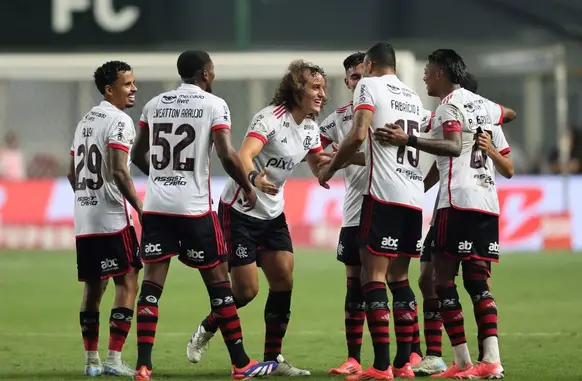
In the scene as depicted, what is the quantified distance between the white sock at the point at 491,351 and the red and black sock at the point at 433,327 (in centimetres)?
58

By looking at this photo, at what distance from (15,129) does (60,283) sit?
885 centimetres

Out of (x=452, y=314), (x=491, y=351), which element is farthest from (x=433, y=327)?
(x=491, y=351)

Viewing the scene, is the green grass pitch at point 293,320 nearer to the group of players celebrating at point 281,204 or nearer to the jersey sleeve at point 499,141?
the group of players celebrating at point 281,204

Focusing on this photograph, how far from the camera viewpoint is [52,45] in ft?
86.6

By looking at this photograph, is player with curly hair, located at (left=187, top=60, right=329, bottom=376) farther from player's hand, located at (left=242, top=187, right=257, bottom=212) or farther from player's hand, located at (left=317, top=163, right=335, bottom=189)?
player's hand, located at (left=242, top=187, right=257, bottom=212)

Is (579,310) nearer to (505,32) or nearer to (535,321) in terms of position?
(535,321)

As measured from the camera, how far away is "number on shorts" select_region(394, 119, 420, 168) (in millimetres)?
9422

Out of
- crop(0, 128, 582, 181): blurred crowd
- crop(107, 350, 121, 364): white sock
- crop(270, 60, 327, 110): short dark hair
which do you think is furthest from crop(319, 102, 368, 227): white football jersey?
crop(0, 128, 582, 181): blurred crowd

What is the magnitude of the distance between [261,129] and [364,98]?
0.93 metres

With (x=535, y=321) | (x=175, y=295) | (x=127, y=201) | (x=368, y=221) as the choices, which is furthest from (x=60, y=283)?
(x=368, y=221)

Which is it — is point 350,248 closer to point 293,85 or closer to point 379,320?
point 379,320

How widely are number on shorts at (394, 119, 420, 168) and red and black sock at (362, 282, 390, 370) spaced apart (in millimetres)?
885

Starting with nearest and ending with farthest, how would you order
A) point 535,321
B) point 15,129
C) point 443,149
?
1. point 443,149
2. point 535,321
3. point 15,129

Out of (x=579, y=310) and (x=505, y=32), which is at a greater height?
(x=505, y=32)
